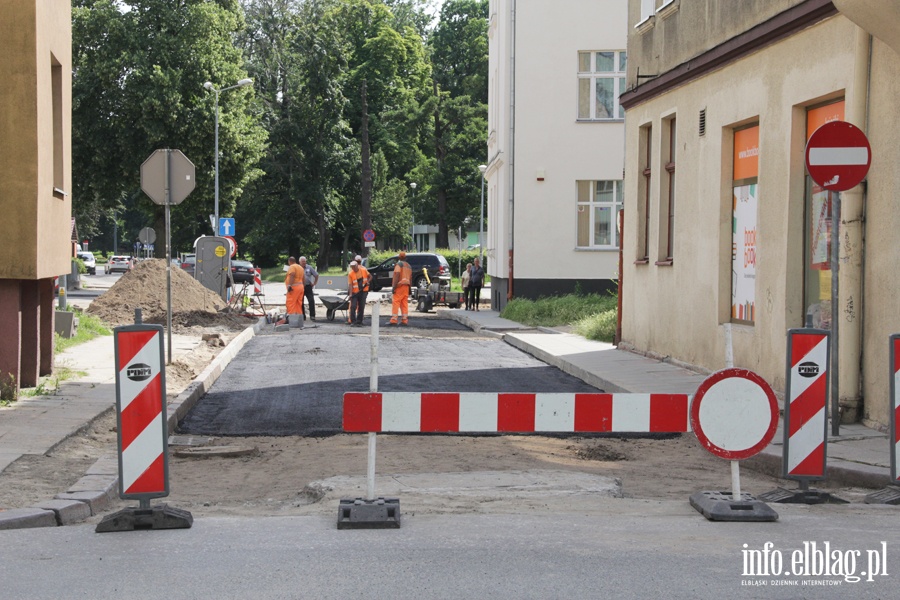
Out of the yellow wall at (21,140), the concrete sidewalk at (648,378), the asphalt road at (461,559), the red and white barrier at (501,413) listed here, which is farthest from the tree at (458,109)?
the asphalt road at (461,559)

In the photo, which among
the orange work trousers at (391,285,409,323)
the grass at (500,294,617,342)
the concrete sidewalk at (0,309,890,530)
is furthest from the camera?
the orange work trousers at (391,285,409,323)

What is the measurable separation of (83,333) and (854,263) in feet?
46.4

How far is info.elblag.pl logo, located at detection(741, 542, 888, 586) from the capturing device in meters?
5.55

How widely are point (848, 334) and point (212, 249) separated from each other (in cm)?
2457

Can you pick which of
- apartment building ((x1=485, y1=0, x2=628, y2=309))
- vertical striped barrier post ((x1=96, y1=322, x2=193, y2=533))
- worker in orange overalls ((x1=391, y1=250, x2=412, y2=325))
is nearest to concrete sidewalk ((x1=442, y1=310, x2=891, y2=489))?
worker in orange overalls ((x1=391, y1=250, x2=412, y2=325))

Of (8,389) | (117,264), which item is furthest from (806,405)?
(117,264)

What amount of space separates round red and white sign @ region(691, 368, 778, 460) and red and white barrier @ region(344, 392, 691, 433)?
0.49 ft

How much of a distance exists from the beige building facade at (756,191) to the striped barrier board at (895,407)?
559mm

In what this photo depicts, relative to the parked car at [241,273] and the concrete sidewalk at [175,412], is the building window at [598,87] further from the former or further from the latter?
the parked car at [241,273]

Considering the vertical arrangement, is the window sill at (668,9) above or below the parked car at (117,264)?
above

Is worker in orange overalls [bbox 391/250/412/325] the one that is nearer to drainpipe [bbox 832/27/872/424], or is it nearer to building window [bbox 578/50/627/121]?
building window [bbox 578/50/627/121]

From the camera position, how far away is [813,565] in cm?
582

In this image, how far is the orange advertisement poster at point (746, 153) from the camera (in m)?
14.0

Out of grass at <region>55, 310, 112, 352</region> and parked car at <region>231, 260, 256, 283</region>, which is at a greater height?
parked car at <region>231, 260, 256, 283</region>
